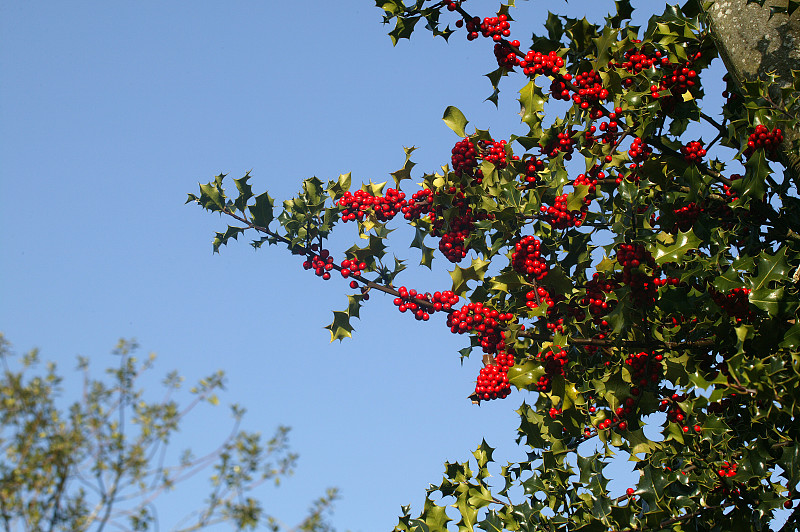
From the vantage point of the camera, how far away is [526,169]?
4.82 meters

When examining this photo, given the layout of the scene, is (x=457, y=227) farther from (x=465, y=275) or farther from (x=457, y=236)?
(x=465, y=275)

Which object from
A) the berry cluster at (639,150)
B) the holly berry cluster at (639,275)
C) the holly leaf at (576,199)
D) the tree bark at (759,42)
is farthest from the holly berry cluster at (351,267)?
the tree bark at (759,42)

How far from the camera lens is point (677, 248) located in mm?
3719

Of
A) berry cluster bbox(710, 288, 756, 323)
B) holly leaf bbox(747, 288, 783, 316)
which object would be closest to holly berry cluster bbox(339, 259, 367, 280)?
berry cluster bbox(710, 288, 756, 323)

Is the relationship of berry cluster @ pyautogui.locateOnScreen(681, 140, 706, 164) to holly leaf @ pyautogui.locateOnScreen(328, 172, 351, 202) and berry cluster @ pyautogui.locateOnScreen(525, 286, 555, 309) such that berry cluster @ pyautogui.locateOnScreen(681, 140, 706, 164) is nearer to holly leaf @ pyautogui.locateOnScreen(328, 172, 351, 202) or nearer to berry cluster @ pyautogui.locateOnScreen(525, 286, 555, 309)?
berry cluster @ pyautogui.locateOnScreen(525, 286, 555, 309)

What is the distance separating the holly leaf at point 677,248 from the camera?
3678mm

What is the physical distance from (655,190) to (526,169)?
0.92m

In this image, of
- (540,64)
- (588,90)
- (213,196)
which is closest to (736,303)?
(588,90)

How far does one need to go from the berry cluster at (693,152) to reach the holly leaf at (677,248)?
3.04 feet

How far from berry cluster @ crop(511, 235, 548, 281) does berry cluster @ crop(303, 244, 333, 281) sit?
4.21 feet

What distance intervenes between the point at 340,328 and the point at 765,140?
307 cm

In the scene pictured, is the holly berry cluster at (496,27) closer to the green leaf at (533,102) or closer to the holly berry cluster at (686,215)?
the green leaf at (533,102)

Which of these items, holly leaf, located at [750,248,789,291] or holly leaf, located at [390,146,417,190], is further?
holly leaf, located at [390,146,417,190]

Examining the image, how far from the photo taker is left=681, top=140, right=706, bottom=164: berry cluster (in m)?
4.45
